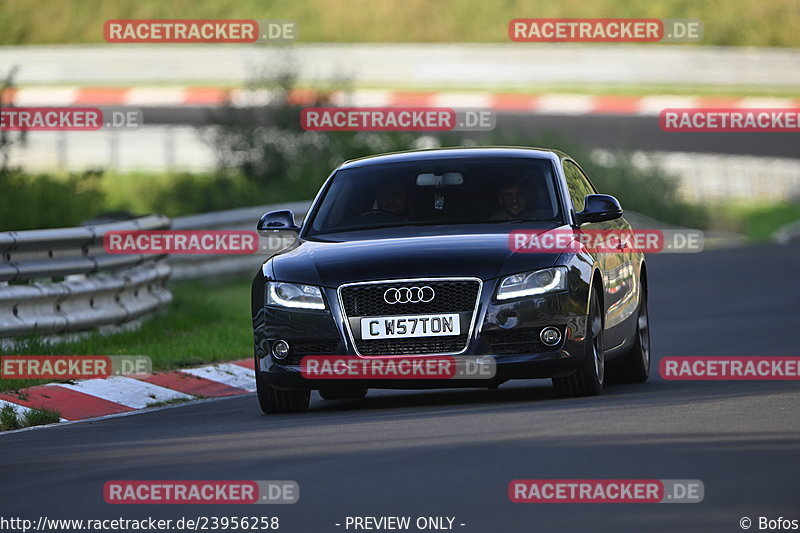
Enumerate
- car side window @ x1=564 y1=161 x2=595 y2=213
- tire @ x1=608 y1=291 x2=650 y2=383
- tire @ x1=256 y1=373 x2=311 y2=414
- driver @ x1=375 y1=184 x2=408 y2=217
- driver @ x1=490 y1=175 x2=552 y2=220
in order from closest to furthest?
tire @ x1=256 y1=373 x2=311 y2=414 < driver @ x1=490 y1=175 x2=552 y2=220 < driver @ x1=375 y1=184 x2=408 y2=217 < car side window @ x1=564 y1=161 x2=595 y2=213 < tire @ x1=608 y1=291 x2=650 y2=383

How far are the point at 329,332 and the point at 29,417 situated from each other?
187cm

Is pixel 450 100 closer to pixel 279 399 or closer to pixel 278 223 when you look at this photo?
pixel 278 223

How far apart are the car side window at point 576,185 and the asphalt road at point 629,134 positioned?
74.5ft

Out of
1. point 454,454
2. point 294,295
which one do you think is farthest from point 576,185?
point 454,454

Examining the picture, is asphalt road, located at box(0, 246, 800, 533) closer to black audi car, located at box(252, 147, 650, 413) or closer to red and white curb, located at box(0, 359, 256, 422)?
black audi car, located at box(252, 147, 650, 413)

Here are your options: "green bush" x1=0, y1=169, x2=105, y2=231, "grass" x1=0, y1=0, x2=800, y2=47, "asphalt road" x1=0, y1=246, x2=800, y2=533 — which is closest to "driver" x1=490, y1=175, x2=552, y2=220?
"asphalt road" x1=0, y1=246, x2=800, y2=533

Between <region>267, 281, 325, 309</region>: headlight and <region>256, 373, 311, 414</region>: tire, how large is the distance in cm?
49

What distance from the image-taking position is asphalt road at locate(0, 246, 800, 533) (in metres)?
6.96

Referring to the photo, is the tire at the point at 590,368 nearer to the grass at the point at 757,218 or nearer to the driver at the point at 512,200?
the driver at the point at 512,200

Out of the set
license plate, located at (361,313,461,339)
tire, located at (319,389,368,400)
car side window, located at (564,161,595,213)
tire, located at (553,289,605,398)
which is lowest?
tire, located at (319,389,368,400)

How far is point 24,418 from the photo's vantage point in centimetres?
1088

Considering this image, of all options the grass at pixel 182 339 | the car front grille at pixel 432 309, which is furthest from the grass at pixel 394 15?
the car front grille at pixel 432 309

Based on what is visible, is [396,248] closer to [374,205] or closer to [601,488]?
[374,205]

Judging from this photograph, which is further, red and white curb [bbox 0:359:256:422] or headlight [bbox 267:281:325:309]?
red and white curb [bbox 0:359:256:422]
